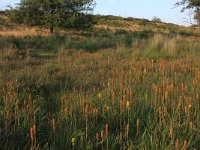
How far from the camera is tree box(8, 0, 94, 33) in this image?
20.8 m

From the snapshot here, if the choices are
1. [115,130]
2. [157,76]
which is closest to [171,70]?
[157,76]

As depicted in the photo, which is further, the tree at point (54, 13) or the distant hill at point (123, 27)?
the distant hill at point (123, 27)

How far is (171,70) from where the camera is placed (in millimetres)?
7719

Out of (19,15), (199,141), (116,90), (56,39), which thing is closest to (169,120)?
(199,141)

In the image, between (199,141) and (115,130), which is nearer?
(199,141)

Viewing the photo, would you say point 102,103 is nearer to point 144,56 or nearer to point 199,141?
point 199,141

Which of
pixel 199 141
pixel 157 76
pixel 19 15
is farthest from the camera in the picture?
pixel 19 15

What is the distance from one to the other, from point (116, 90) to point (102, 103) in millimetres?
782

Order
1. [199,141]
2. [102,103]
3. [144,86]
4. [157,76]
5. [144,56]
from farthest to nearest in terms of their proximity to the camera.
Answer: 1. [144,56]
2. [157,76]
3. [144,86]
4. [102,103]
5. [199,141]

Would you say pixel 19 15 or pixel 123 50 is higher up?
pixel 19 15

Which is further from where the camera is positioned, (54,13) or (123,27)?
(123,27)

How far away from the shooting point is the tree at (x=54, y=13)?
817 inches

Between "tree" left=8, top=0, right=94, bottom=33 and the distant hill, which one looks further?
the distant hill

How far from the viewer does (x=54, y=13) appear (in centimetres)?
2131
